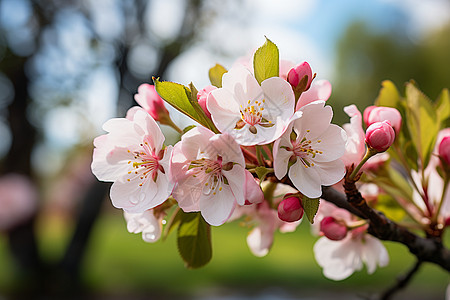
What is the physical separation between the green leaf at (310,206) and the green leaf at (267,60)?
5.2 inches

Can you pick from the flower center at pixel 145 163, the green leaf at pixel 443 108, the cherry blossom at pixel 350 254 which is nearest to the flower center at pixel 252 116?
the flower center at pixel 145 163

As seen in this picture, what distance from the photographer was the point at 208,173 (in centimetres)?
40

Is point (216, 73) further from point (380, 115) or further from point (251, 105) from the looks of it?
point (380, 115)

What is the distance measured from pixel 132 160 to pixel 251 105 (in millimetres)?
152

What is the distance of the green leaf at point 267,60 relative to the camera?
0.41 meters

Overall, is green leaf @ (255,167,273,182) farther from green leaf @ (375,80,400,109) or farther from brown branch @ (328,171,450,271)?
green leaf @ (375,80,400,109)

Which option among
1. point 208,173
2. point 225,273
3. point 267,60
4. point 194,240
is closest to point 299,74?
point 267,60

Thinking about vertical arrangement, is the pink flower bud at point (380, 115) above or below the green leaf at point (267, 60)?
below

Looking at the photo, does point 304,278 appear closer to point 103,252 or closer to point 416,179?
point 103,252

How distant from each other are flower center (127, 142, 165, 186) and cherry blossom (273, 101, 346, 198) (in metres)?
0.14

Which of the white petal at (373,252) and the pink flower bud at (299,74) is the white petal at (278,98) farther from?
the white petal at (373,252)

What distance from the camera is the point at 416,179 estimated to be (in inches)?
23.9

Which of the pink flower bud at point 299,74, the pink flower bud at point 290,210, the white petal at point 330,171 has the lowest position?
the pink flower bud at point 290,210

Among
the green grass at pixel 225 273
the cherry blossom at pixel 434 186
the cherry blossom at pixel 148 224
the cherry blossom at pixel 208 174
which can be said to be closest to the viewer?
the cherry blossom at pixel 208 174
